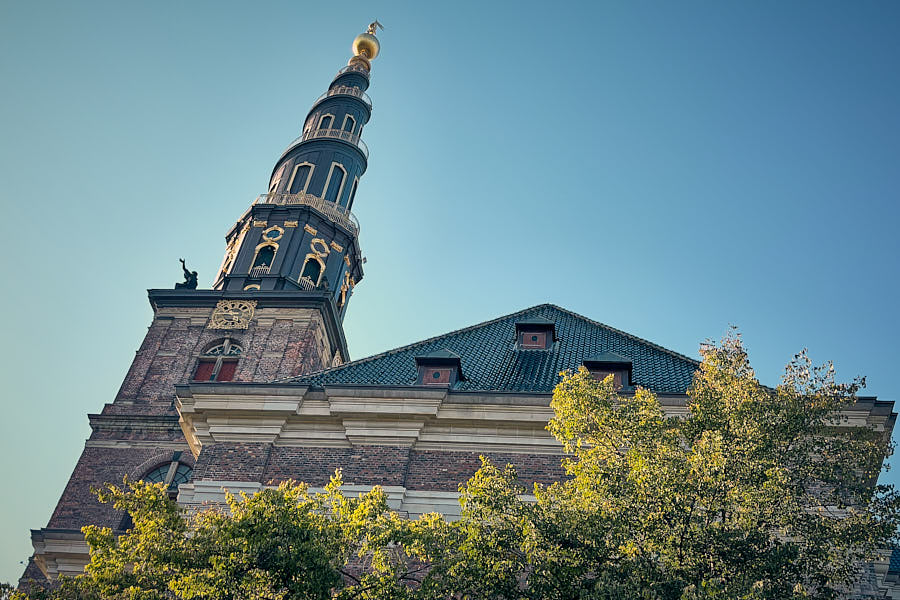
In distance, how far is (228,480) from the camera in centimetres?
1357

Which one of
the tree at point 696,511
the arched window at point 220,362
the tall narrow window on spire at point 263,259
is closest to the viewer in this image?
the tree at point 696,511

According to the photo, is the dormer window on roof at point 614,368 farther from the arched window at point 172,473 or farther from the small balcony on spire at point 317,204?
the small balcony on spire at point 317,204

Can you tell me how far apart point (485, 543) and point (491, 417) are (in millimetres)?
5038

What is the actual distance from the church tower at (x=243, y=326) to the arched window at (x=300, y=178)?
4 cm

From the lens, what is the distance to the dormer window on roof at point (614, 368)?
590 inches

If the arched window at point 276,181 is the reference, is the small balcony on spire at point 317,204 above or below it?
below

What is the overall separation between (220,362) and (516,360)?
440 inches

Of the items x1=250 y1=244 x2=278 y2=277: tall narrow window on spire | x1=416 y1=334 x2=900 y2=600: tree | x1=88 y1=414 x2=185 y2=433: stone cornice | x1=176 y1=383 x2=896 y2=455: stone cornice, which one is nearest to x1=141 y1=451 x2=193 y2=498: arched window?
x1=88 y1=414 x2=185 y2=433: stone cornice

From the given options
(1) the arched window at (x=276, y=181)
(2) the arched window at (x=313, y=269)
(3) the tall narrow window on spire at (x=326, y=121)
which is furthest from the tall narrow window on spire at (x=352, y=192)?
(2) the arched window at (x=313, y=269)

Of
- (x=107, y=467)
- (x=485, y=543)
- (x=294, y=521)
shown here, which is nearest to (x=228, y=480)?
(x=294, y=521)

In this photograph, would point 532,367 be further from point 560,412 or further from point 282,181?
point 282,181

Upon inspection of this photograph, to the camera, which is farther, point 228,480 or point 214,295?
point 214,295

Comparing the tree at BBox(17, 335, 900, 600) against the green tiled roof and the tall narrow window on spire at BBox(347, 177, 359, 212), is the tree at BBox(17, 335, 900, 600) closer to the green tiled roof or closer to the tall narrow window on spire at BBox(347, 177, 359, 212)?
the green tiled roof

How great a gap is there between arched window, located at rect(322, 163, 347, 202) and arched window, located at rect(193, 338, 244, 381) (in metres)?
8.18
